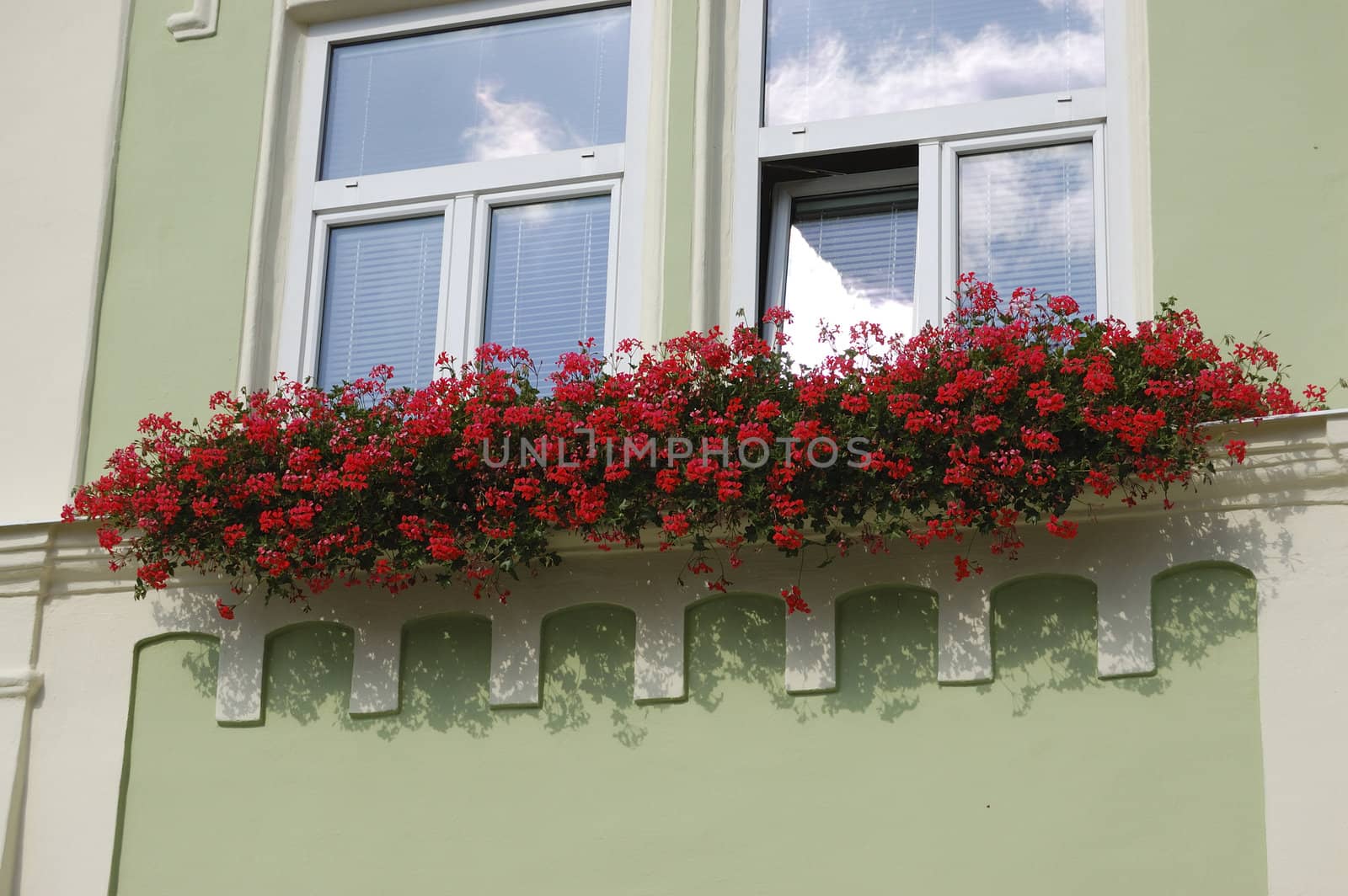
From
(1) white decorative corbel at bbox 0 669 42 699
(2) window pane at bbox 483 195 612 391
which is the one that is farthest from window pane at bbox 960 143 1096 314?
(1) white decorative corbel at bbox 0 669 42 699

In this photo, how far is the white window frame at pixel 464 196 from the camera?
790cm

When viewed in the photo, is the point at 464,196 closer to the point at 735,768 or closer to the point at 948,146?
the point at 948,146

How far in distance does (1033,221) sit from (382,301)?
2774 millimetres

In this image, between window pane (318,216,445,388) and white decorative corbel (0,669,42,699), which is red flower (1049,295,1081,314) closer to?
window pane (318,216,445,388)

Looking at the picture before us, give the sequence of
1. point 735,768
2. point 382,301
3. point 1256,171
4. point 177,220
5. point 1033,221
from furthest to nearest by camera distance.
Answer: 1. point 177,220
2. point 382,301
3. point 1033,221
4. point 1256,171
5. point 735,768

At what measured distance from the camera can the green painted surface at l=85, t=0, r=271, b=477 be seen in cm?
802

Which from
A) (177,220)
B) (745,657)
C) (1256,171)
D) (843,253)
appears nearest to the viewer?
(745,657)

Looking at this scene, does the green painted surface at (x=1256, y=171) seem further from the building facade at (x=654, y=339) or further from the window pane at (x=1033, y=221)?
the window pane at (x=1033, y=221)

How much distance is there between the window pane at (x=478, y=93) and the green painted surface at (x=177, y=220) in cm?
41

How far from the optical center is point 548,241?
8031 mm

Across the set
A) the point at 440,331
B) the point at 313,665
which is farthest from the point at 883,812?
the point at 440,331

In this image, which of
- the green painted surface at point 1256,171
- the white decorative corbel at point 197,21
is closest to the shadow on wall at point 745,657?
the green painted surface at point 1256,171

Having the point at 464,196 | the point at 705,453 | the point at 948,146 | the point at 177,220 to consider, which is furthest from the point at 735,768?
the point at 177,220

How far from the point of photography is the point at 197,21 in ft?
28.2
